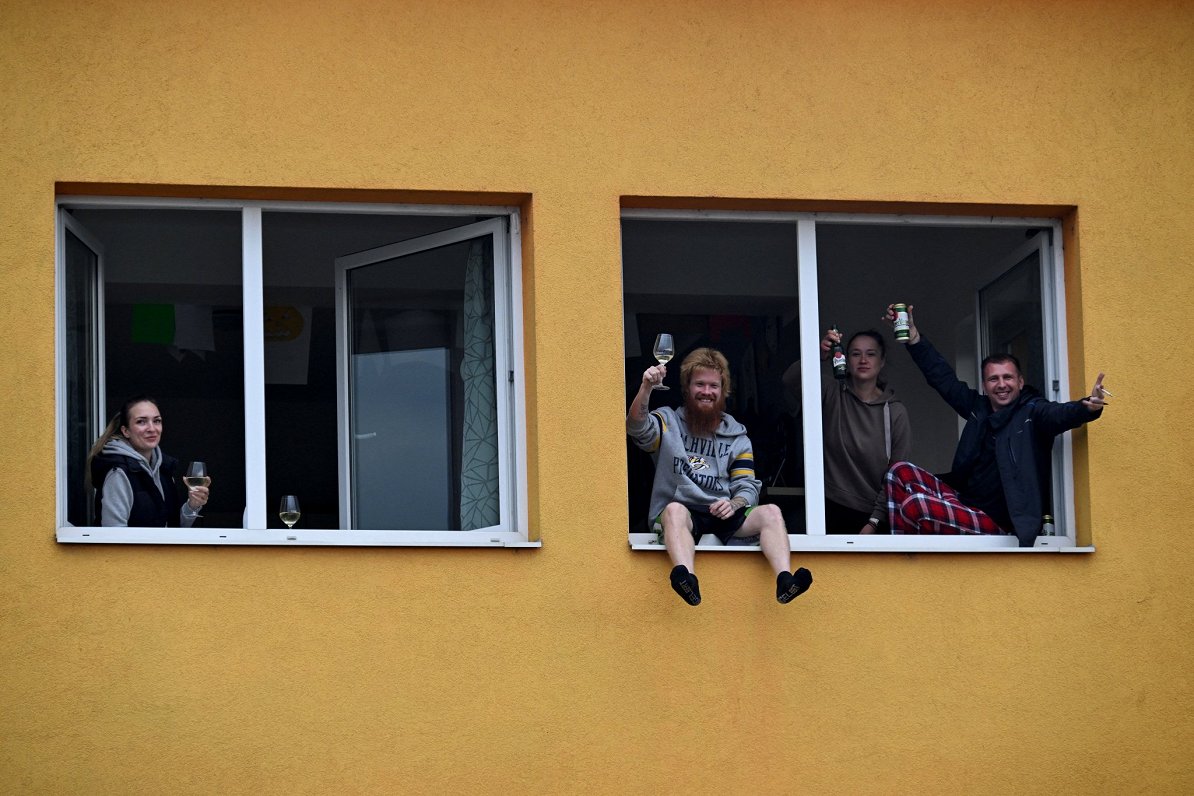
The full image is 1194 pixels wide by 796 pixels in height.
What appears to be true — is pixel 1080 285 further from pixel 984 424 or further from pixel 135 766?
pixel 135 766

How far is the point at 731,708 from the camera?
303 inches

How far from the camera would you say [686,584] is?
7.40 meters

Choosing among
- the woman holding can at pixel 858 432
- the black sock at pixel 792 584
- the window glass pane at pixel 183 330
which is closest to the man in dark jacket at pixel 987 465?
the woman holding can at pixel 858 432

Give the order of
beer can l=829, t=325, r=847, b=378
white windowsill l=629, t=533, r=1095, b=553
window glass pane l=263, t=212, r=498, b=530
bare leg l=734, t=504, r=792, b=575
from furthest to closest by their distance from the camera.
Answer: beer can l=829, t=325, r=847, b=378, window glass pane l=263, t=212, r=498, b=530, white windowsill l=629, t=533, r=1095, b=553, bare leg l=734, t=504, r=792, b=575

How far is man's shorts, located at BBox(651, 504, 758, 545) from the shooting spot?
316 inches

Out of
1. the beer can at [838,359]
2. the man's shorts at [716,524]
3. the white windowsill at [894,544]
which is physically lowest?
the white windowsill at [894,544]

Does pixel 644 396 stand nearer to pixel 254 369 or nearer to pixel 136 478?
pixel 254 369

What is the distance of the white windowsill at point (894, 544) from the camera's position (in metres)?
7.90

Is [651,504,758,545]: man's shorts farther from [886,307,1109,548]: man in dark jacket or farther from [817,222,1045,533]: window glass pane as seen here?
[886,307,1109,548]: man in dark jacket

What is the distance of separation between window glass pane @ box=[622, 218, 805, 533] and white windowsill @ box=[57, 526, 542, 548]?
99cm

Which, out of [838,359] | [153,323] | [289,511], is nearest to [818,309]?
[838,359]

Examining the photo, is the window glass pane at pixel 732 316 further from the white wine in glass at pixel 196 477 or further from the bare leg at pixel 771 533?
the white wine in glass at pixel 196 477

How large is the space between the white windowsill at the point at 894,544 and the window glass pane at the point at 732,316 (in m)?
0.30

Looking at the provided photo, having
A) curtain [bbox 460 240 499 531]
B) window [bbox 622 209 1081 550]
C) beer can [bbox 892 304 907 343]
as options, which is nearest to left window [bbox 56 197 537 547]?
curtain [bbox 460 240 499 531]
